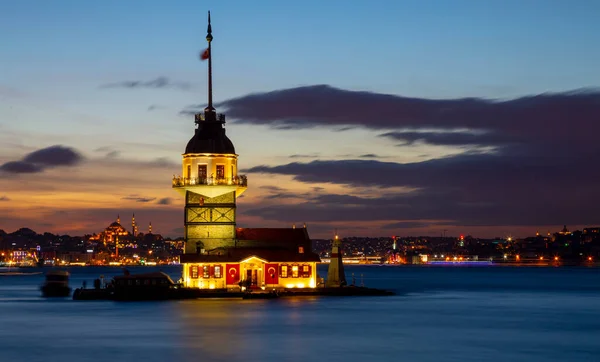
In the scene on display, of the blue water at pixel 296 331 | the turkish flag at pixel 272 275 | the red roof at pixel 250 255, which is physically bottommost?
the blue water at pixel 296 331

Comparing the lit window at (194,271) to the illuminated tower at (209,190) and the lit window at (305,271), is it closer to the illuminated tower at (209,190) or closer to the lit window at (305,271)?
the illuminated tower at (209,190)

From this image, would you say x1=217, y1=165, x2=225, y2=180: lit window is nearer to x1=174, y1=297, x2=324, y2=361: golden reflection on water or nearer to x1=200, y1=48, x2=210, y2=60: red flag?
x1=200, y1=48, x2=210, y2=60: red flag

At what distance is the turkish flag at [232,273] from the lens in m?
87.0

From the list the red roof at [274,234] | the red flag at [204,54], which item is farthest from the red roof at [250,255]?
the red flag at [204,54]

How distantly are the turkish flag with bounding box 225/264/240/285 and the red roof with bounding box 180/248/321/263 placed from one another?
0.89 meters

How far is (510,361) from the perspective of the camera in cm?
5125

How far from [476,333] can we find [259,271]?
87.6ft

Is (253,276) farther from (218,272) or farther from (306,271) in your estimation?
(306,271)

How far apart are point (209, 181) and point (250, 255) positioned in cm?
683

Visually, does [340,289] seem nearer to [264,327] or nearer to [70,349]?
[264,327]

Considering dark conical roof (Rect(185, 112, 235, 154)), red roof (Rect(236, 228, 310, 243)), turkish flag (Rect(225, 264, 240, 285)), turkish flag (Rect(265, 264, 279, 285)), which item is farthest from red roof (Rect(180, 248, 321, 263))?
dark conical roof (Rect(185, 112, 235, 154))

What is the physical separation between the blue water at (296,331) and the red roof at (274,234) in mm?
5967

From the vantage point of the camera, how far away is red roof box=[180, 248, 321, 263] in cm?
8619

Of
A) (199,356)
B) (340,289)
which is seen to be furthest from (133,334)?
(340,289)
